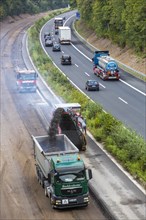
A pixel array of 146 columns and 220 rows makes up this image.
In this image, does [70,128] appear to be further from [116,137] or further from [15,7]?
[15,7]

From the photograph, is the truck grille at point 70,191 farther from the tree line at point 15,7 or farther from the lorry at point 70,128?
the tree line at point 15,7

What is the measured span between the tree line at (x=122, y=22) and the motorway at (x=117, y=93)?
6806 millimetres

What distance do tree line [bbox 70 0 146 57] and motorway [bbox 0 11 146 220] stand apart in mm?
30732

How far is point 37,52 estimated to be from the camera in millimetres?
85562

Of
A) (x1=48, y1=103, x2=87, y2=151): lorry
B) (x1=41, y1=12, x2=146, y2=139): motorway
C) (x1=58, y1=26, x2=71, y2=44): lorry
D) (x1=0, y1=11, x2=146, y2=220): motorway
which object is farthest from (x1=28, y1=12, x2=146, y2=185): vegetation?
(x1=58, y1=26, x2=71, y2=44): lorry

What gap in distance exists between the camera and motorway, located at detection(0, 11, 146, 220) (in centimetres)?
2548

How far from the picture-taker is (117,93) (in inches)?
2429

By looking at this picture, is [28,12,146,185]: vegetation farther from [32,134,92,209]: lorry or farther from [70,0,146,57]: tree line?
[70,0,146,57]: tree line

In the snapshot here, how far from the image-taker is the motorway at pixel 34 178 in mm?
25484

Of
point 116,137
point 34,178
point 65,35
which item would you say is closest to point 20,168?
point 34,178

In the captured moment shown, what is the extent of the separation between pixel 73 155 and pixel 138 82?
43.5 metres

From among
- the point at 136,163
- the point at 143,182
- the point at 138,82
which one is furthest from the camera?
the point at 138,82

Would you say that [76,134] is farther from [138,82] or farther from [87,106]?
[138,82]

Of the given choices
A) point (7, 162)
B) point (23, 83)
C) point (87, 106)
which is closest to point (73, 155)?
point (7, 162)
